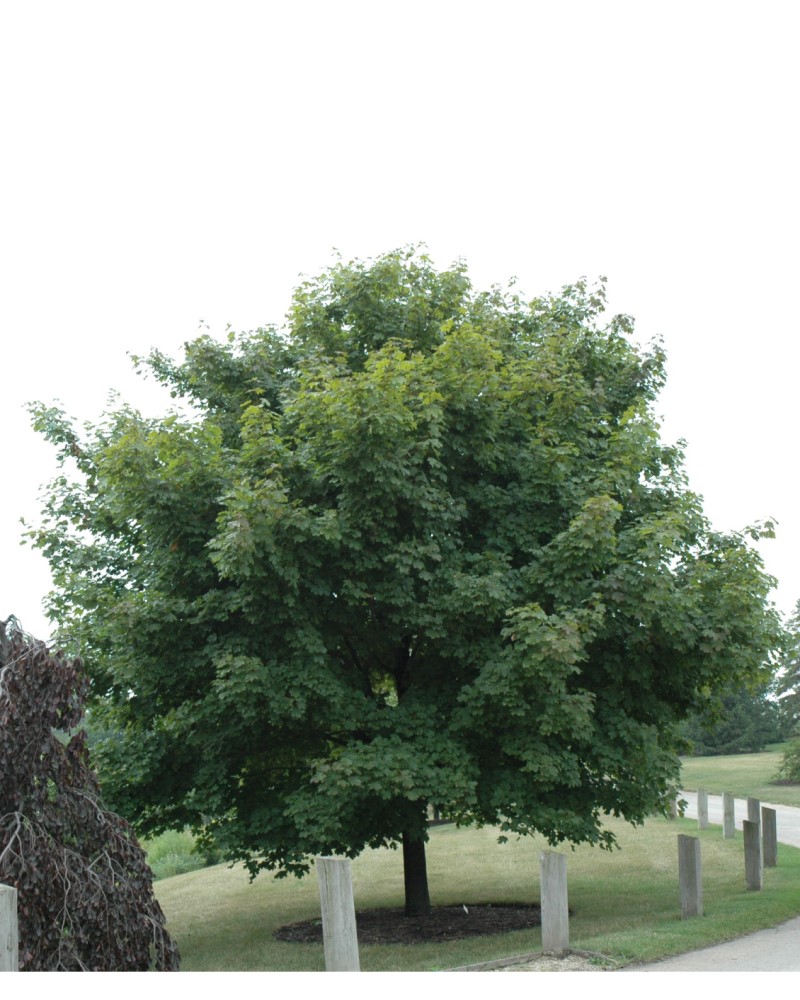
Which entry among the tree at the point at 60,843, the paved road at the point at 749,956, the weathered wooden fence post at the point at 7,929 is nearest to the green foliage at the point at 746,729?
the paved road at the point at 749,956

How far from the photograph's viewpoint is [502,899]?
16.1 m

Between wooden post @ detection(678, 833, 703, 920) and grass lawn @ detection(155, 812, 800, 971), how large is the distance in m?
0.24

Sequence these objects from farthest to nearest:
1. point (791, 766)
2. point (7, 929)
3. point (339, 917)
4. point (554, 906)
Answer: point (791, 766) → point (554, 906) → point (339, 917) → point (7, 929)

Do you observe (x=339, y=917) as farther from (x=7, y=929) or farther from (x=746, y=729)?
(x=746, y=729)

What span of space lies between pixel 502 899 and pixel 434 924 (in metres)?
2.87

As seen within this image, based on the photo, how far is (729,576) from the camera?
464 inches

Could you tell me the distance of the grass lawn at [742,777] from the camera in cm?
3716

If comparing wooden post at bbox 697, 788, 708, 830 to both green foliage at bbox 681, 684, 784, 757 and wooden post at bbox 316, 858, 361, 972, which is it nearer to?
wooden post at bbox 316, 858, 361, 972

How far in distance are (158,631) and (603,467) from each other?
5.65 meters

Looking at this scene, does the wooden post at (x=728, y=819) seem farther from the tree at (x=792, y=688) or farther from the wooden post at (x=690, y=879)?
the tree at (x=792, y=688)

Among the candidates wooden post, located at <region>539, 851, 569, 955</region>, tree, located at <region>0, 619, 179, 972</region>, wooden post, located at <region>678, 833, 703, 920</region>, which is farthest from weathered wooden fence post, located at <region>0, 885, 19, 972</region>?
wooden post, located at <region>678, 833, 703, 920</region>

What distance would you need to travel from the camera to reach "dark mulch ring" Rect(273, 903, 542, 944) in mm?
12820

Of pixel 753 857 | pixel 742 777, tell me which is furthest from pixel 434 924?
pixel 742 777

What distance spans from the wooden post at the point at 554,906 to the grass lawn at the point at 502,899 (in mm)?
294
